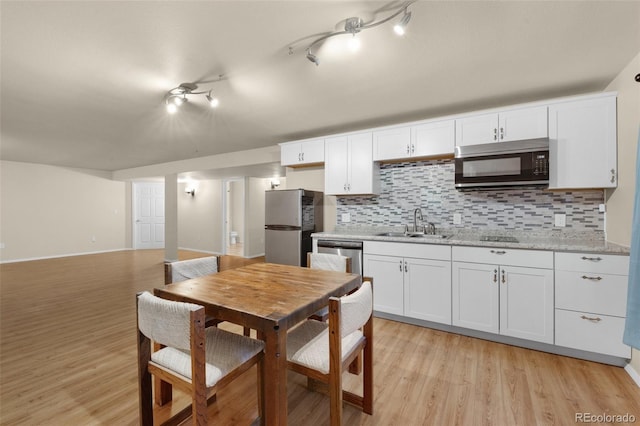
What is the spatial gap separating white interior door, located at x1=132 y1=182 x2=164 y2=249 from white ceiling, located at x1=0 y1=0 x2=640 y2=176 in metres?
5.00

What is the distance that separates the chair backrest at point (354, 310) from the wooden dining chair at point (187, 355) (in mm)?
540

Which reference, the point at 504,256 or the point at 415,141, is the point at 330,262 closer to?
the point at 504,256

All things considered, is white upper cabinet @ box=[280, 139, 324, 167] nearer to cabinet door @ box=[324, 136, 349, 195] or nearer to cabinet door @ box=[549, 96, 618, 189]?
cabinet door @ box=[324, 136, 349, 195]

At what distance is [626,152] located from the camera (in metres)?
2.23

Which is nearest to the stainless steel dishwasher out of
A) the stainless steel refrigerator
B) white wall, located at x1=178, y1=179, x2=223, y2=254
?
Answer: the stainless steel refrigerator

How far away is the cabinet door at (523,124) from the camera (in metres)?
2.61

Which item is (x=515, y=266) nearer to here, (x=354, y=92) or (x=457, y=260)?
(x=457, y=260)

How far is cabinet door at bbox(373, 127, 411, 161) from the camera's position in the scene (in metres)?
3.24

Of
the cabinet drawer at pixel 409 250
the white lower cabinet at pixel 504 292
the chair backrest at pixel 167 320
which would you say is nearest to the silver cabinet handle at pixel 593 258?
the white lower cabinet at pixel 504 292

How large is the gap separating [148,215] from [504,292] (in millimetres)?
9112

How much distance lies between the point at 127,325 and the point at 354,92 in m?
3.38

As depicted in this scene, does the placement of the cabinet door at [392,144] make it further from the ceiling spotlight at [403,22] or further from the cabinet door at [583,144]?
the ceiling spotlight at [403,22]

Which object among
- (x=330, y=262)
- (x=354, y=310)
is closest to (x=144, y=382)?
(x=354, y=310)

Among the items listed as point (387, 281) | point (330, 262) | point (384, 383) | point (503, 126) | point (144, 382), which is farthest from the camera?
point (387, 281)
